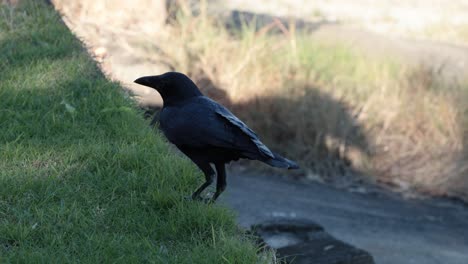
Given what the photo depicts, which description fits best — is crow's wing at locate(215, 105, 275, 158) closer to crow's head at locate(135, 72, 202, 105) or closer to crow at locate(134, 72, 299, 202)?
crow at locate(134, 72, 299, 202)

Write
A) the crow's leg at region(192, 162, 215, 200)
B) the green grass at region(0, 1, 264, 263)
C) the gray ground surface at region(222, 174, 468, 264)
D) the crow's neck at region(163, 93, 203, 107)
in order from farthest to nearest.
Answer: the gray ground surface at region(222, 174, 468, 264) < the crow's neck at region(163, 93, 203, 107) < the crow's leg at region(192, 162, 215, 200) < the green grass at region(0, 1, 264, 263)

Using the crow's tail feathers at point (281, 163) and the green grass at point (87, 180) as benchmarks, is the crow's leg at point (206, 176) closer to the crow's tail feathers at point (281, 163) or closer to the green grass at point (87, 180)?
the green grass at point (87, 180)

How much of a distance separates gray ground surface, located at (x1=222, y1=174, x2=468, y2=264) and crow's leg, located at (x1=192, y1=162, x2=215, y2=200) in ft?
11.9

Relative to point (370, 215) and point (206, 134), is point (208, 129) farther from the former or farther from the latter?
point (370, 215)

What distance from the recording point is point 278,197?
398 inches

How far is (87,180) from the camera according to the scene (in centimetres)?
478

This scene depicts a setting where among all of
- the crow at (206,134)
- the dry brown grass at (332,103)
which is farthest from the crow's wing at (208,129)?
the dry brown grass at (332,103)

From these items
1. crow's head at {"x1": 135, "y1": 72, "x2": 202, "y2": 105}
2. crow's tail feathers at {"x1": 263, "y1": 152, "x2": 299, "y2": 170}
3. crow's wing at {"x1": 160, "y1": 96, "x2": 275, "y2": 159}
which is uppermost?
crow's head at {"x1": 135, "y1": 72, "x2": 202, "y2": 105}

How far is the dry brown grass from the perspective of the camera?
1111cm

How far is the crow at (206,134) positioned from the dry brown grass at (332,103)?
640 cm

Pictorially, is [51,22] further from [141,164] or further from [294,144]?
[294,144]

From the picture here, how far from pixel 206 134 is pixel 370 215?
5934 mm

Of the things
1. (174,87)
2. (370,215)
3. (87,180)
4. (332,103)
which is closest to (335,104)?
(332,103)

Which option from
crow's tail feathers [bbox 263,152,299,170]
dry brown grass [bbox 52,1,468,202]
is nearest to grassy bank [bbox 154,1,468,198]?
dry brown grass [bbox 52,1,468,202]
